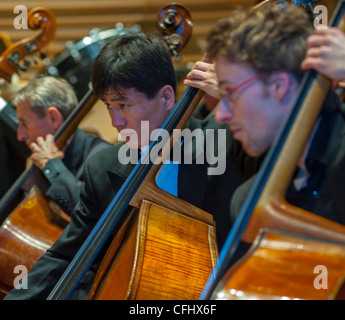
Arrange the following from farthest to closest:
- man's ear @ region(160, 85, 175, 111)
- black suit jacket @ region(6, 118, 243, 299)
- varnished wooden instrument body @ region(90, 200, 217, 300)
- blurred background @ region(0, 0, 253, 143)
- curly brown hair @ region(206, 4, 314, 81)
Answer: blurred background @ region(0, 0, 253, 143) → man's ear @ region(160, 85, 175, 111) → black suit jacket @ region(6, 118, 243, 299) → varnished wooden instrument body @ region(90, 200, 217, 300) → curly brown hair @ region(206, 4, 314, 81)

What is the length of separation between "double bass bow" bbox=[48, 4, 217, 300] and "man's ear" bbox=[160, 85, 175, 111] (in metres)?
0.18

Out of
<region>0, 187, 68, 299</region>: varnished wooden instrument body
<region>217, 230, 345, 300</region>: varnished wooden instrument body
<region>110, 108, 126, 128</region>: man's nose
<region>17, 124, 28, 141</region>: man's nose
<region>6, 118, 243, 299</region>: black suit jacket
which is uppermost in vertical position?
<region>217, 230, 345, 300</region>: varnished wooden instrument body

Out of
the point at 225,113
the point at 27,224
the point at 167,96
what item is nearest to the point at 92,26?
the point at 27,224

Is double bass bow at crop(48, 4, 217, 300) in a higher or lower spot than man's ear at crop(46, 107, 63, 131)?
higher

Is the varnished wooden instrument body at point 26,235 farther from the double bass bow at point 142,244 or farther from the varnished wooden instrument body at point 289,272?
the varnished wooden instrument body at point 289,272

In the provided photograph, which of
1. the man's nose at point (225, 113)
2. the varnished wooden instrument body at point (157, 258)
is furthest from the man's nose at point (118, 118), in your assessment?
the man's nose at point (225, 113)

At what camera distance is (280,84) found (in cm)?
109

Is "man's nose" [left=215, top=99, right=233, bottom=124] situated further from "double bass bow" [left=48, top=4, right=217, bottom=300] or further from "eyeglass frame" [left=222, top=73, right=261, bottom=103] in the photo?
"double bass bow" [left=48, top=4, right=217, bottom=300]

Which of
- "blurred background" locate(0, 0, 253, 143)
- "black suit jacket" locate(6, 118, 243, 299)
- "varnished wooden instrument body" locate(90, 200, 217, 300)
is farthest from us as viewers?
"blurred background" locate(0, 0, 253, 143)

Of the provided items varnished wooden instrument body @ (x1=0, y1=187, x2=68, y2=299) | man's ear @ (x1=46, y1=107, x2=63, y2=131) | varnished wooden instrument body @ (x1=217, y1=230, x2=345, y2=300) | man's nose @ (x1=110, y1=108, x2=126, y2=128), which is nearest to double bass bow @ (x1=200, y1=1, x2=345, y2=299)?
varnished wooden instrument body @ (x1=217, y1=230, x2=345, y2=300)

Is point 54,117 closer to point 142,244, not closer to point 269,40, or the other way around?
point 142,244

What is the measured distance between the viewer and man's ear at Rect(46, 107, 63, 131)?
8.71ft

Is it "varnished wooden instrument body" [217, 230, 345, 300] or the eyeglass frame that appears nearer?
"varnished wooden instrument body" [217, 230, 345, 300]

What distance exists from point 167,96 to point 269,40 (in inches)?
28.5
